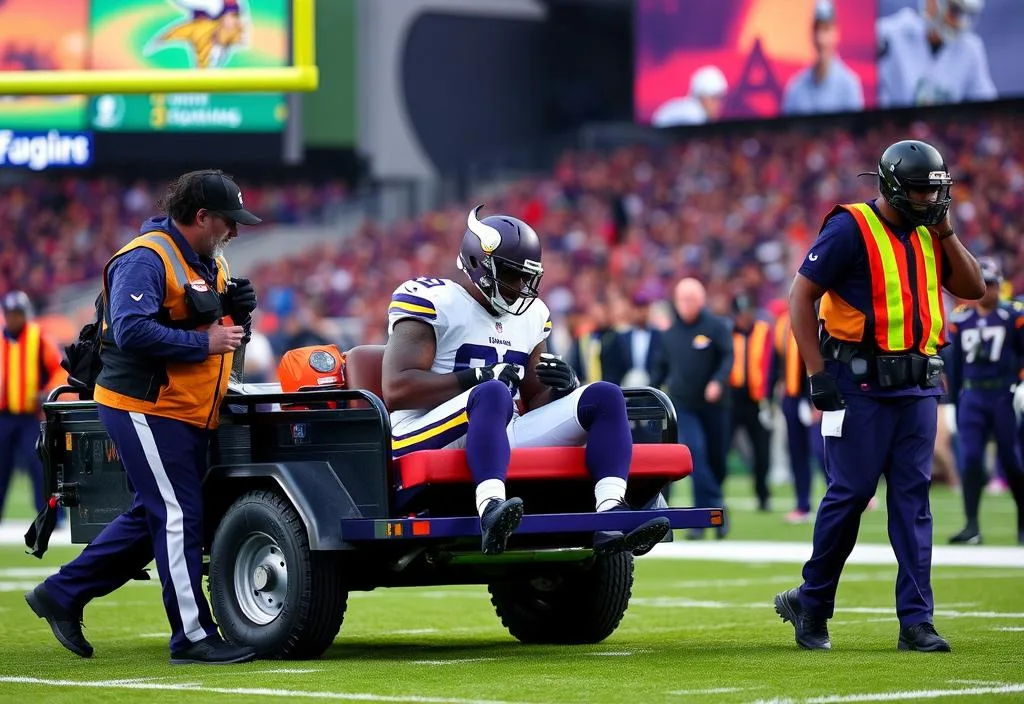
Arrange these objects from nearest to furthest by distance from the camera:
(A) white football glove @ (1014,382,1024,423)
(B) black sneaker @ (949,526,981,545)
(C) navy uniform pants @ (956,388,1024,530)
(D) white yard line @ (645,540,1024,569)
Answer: (D) white yard line @ (645,540,1024,569) → (A) white football glove @ (1014,382,1024,423) → (C) navy uniform pants @ (956,388,1024,530) → (B) black sneaker @ (949,526,981,545)

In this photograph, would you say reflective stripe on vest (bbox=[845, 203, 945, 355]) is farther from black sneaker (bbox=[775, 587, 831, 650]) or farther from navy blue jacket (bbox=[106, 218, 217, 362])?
navy blue jacket (bbox=[106, 218, 217, 362])

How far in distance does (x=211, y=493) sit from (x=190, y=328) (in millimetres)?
730

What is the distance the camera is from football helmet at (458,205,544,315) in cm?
764

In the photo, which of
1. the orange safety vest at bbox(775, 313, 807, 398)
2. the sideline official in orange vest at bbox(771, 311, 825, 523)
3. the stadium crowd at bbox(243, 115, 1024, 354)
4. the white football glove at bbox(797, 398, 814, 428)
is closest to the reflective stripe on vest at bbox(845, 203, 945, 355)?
the orange safety vest at bbox(775, 313, 807, 398)

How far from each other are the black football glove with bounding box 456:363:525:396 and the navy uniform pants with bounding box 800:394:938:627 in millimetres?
1264

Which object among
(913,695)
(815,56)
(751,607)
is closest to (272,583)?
(913,695)

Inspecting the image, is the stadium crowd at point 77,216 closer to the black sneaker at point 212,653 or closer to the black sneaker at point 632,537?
the black sneaker at point 212,653

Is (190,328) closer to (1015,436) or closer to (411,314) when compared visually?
(411,314)

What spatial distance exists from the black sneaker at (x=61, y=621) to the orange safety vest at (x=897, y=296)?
10.7 feet

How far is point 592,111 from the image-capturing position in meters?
39.1

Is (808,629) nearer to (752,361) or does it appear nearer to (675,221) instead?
(752,361)

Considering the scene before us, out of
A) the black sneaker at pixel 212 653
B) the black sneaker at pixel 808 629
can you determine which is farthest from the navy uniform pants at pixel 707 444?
the black sneaker at pixel 212 653

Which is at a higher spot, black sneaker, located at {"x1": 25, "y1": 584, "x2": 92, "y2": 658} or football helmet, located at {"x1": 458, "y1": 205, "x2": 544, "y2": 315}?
football helmet, located at {"x1": 458, "y1": 205, "x2": 544, "y2": 315}

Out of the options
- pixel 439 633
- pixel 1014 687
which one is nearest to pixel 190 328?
pixel 439 633
